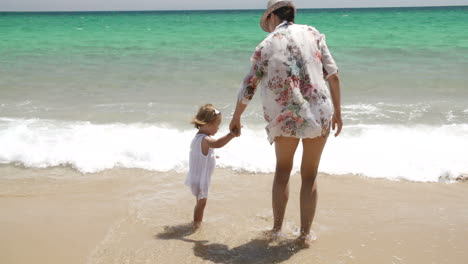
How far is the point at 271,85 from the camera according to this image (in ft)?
9.27

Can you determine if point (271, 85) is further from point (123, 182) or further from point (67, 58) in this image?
point (67, 58)

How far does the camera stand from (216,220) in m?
3.71

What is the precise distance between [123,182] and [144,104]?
137 inches

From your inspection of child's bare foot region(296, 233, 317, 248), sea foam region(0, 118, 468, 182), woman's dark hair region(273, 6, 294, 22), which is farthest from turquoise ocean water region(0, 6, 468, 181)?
woman's dark hair region(273, 6, 294, 22)

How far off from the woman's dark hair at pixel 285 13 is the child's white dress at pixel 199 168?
A: 3.60 feet

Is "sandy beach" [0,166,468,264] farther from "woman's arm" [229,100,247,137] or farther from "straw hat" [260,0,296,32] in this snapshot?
"straw hat" [260,0,296,32]

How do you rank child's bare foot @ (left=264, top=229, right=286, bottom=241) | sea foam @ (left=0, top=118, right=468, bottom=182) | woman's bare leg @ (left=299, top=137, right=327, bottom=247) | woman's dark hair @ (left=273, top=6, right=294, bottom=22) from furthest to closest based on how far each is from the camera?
sea foam @ (left=0, top=118, right=468, bottom=182) → child's bare foot @ (left=264, top=229, right=286, bottom=241) → woman's bare leg @ (left=299, top=137, right=327, bottom=247) → woman's dark hair @ (left=273, top=6, right=294, bottom=22)

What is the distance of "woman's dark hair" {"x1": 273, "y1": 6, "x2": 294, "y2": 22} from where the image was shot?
114 inches

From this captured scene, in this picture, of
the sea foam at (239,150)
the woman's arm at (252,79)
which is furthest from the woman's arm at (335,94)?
the sea foam at (239,150)

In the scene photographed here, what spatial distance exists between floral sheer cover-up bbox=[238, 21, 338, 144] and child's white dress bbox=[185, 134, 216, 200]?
80 centimetres

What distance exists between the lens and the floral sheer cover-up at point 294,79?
9.12ft

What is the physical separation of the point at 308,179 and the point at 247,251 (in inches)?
26.2

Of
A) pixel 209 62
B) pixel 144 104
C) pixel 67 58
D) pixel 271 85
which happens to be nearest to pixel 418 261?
pixel 271 85

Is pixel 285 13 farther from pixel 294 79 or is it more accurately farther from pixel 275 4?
pixel 294 79
